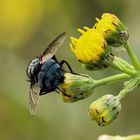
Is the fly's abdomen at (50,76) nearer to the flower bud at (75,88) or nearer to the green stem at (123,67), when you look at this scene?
the flower bud at (75,88)

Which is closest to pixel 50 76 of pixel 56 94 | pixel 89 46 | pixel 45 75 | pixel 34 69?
pixel 45 75

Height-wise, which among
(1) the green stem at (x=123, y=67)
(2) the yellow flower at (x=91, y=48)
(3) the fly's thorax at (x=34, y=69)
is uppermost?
(3) the fly's thorax at (x=34, y=69)

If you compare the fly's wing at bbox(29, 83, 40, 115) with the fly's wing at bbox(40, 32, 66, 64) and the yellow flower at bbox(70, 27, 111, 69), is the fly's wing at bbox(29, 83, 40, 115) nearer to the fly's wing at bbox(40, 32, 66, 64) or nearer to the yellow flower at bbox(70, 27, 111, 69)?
the fly's wing at bbox(40, 32, 66, 64)

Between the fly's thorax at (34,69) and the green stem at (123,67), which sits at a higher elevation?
the fly's thorax at (34,69)

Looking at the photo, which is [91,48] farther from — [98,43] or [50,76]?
[50,76]

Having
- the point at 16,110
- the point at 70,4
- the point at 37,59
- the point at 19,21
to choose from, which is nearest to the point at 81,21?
the point at 70,4

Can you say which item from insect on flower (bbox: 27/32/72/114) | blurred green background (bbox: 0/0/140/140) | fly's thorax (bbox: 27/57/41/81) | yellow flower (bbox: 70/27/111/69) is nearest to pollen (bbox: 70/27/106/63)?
yellow flower (bbox: 70/27/111/69)

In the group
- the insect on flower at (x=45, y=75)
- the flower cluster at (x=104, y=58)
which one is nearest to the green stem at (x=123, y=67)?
the flower cluster at (x=104, y=58)

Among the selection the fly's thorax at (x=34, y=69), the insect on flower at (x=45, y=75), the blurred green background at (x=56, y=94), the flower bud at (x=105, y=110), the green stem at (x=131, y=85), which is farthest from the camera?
the blurred green background at (x=56, y=94)
